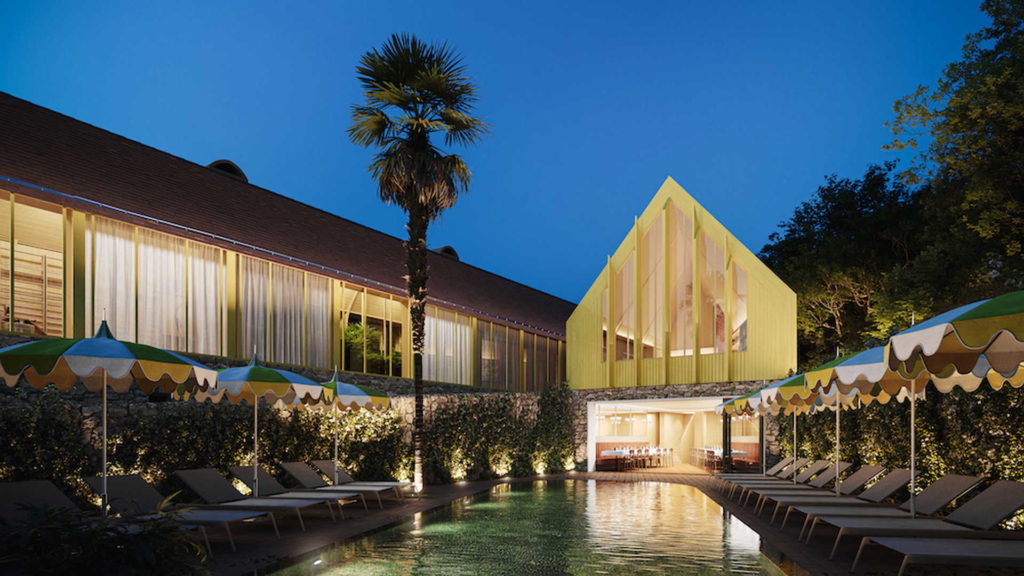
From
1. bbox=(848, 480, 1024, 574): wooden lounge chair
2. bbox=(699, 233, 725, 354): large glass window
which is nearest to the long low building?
bbox=(699, 233, 725, 354): large glass window

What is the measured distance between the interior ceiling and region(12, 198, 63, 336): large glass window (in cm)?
1650

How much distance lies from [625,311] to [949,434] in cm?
1558

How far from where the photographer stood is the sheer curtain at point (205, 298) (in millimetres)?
18391

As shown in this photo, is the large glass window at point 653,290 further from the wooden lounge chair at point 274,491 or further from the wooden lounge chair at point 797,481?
the wooden lounge chair at point 274,491

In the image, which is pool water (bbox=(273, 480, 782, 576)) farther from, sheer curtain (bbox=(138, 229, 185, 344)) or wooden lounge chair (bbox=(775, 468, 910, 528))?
sheer curtain (bbox=(138, 229, 185, 344))

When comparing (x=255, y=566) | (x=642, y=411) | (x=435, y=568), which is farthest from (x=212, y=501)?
(x=642, y=411)

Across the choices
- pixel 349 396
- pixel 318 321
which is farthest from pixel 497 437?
pixel 349 396

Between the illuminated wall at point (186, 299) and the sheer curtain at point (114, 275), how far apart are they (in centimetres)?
2

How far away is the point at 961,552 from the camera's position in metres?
6.86

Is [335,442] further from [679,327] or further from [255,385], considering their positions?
[679,327]

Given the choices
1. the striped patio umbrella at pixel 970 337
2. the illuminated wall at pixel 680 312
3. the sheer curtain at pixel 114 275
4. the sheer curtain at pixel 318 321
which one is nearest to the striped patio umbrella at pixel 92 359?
the striped patio umbrella at pixel 970 337

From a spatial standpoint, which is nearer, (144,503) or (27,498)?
(27,498)

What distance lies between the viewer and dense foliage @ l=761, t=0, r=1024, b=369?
15.3 meters

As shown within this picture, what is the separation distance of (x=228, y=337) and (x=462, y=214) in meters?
175
